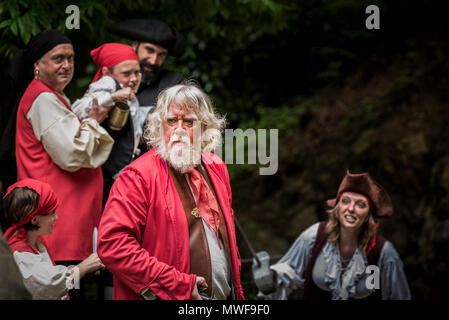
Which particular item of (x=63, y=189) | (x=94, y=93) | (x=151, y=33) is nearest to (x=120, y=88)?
(x=94, y=93)

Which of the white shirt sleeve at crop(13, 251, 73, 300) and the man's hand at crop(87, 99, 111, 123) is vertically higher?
the man's hand at crop(87, 99, 111, 123)

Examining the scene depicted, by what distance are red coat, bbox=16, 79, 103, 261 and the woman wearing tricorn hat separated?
1.59 meters

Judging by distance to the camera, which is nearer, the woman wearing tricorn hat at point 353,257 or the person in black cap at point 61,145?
the person in black cap at point 61,145

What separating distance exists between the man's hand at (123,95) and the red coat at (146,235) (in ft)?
3.05

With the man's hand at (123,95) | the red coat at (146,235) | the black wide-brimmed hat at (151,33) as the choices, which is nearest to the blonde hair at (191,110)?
the red coat at (146,235)

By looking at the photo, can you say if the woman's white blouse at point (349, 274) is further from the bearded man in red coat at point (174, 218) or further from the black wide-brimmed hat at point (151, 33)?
the black wide-brimmed hat at point (151, 33)

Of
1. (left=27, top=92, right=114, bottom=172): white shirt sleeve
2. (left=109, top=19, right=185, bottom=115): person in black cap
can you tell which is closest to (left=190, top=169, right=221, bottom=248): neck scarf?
(left=27, top=92, right=114, bottom=172): white shirt sleeve

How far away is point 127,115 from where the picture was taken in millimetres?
3879

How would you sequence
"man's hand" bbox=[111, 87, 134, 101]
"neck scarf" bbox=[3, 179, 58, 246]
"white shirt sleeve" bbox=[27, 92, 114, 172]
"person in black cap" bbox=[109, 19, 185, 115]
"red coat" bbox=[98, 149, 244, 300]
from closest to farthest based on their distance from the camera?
"red coat" bbox=[98, 149, 244, 300] → "neck scarf" bbox=[3, 179, 58, 246] → "white shirt sleeve" bbox=[27, 92, 114, 172] → "man's hand" bbox=[111, 87, 134, 101] → "person in black cap" bbox=[109, 19, 185, 115]

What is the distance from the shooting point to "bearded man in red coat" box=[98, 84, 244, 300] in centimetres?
265

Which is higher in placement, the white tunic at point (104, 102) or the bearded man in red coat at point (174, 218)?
the white tunic at point (104, 102)

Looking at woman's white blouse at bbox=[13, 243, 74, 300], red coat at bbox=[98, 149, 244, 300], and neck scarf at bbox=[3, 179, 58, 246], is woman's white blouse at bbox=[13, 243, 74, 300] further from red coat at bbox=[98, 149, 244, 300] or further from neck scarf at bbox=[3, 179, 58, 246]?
red coat at bbox=[98, 149, 244, 300]

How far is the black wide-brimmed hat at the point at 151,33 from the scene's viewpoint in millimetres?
4410

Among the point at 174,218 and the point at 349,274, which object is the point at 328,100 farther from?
the point at 174,218
